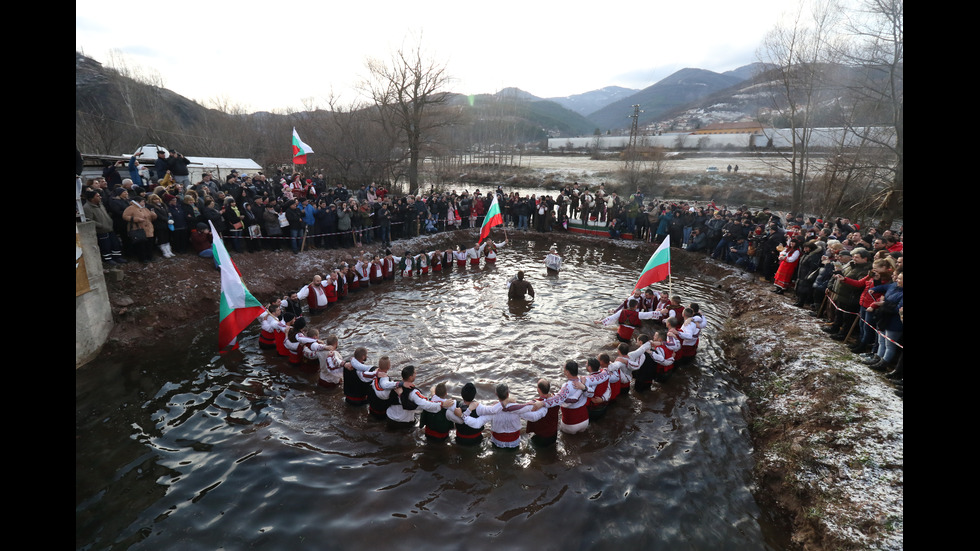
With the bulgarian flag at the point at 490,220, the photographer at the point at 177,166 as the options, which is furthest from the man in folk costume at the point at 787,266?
the photographer at the point at 177,166

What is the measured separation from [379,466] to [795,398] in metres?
7.63

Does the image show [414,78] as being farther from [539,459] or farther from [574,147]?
[574,147]

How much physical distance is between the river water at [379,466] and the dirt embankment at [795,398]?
0.51 meters

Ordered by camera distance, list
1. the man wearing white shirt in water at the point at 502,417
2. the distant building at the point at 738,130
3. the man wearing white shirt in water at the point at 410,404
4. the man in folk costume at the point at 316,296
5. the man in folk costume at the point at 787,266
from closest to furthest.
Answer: the man wearing white shirt in water at the point at 502,417
the man wearing white shirt in water at the point at 410,404
the man in folk costume at the point at 316,296
the man in folk costume at the point at 787,266
the distant building at the point at 738,130

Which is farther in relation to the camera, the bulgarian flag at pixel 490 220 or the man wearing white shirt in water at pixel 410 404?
the bulgarian flag at pixel 490 220

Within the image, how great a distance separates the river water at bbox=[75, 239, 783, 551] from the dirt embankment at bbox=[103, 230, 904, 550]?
0.51m

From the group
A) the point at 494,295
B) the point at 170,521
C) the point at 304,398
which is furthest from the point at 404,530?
the point at 494,295

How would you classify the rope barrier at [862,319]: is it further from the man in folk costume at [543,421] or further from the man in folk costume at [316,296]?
the man in folk costume at [316,296]

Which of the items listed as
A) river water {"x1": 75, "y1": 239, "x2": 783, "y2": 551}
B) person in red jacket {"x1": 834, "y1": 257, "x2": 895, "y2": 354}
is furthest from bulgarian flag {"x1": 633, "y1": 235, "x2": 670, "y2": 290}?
person in red jacket {"x1": 834, "y1": 257, "x2": 895, "y2": 354}

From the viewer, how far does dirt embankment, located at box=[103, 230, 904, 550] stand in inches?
225

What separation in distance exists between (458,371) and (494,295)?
5398 mm

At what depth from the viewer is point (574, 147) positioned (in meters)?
96.1

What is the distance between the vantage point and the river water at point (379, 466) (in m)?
5.72

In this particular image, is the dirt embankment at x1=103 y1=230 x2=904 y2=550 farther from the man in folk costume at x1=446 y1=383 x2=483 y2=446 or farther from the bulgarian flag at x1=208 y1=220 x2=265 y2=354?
the man in folk costume at x1=446 y1=383 x2=483 y2=446
